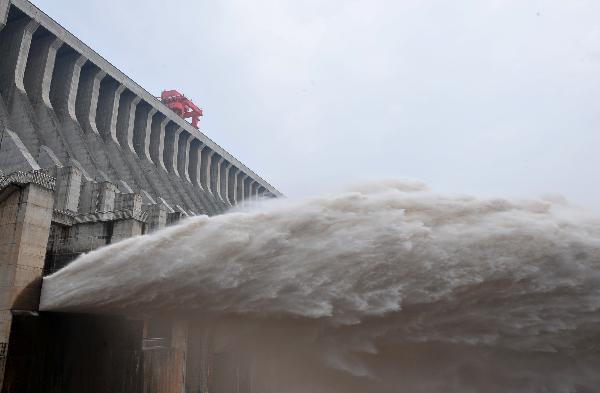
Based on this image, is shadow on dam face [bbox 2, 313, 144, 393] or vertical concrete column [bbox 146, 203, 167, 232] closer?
shadow on dam face [bbox 2, 313, 144, 393]

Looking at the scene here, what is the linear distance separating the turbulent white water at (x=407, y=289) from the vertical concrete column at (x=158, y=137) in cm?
3228

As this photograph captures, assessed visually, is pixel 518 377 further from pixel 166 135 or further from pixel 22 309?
pixel 166 135

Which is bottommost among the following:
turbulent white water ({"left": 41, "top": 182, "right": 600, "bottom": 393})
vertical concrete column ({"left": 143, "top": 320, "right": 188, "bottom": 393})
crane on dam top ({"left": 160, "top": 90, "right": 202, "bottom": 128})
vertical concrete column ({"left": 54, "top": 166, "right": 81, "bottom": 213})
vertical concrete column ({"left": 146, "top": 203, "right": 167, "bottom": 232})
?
vertical concrete column ({"left": 143, "top": 320, "right": 188, "bottom": 393})

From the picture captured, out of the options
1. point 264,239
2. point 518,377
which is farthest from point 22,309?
point 518,377

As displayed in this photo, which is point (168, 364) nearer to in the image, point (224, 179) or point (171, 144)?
point (171, 144)

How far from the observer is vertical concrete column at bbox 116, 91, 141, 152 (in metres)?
34.5

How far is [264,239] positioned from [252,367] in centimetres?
344

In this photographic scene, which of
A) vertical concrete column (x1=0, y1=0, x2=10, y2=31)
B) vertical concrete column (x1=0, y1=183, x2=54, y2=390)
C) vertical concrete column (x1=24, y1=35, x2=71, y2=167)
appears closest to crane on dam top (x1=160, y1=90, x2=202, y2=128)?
vertical concrete column (x1=24, y1=35, x2=71, y2=167)

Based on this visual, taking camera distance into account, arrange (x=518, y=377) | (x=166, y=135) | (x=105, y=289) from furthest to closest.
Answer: (x=166, y=135), (x=105, y=289), (x=518, y=377)

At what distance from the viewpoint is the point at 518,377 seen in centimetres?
556

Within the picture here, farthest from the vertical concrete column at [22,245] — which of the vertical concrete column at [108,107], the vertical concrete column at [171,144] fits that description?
the vertical concrete column at [171,144]

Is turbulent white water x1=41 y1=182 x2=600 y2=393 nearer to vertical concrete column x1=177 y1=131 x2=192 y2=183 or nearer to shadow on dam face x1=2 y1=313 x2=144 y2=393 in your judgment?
shadow on dam face x1=2 y1=313 x2=144 y2=393

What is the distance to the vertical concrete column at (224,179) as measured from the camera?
4816 cm

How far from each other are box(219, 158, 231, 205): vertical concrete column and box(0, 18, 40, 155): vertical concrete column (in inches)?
948
